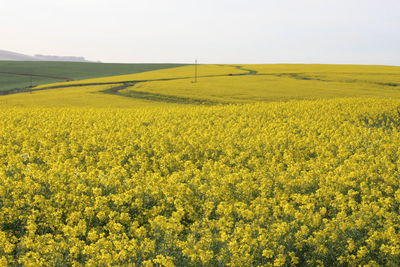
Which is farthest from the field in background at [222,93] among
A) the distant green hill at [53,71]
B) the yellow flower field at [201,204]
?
the distant green hill at [53,71]

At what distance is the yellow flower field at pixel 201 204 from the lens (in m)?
6.73

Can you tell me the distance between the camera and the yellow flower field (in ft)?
22.1

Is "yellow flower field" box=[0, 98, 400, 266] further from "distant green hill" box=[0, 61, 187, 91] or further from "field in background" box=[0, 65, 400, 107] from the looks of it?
"distant green hill" box=[0, 61, 187, 91]

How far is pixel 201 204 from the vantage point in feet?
29.7

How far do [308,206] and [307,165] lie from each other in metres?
4.18

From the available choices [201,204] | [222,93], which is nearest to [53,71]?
[222,93]

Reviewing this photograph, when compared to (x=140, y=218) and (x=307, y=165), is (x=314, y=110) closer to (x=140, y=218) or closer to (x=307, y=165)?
(x=307, y=165)

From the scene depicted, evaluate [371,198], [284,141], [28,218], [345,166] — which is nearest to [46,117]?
[284,141]

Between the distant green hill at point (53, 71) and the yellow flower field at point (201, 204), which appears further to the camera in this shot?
the distant green hill at point (53, 71)

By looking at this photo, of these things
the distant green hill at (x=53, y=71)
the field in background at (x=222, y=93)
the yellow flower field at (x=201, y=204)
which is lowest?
the yellow flower field at (x=201, y=204)

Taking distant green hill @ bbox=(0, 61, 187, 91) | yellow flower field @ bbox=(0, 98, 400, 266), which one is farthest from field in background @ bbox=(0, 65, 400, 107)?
distant green hill @ bbox=(0, 61, 187, 91)

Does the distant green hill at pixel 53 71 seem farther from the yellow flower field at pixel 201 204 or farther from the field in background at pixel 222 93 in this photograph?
the yellow flower field at pixel 201 204

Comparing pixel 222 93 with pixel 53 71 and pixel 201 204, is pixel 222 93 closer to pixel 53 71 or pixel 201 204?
pixel 201 204

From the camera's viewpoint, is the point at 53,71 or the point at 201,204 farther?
the point at 53,71
